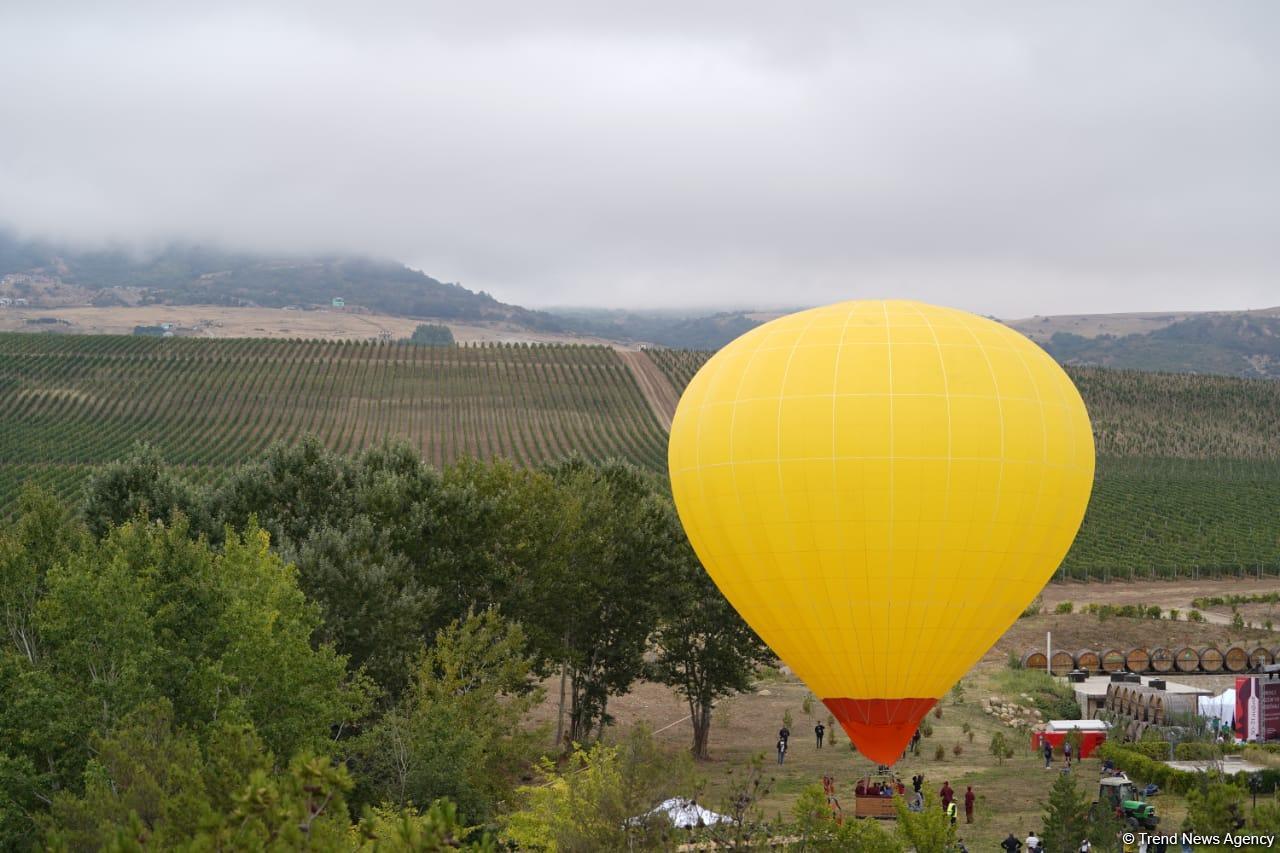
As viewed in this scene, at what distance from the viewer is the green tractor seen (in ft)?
96.5

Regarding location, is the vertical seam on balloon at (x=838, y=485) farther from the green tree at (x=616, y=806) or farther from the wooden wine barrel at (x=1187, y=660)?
the wooden wine barrel at (x=1187, y=660)

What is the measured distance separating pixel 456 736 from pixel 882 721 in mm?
9041

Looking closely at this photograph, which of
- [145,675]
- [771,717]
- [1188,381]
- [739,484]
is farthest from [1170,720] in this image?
[1188,381]

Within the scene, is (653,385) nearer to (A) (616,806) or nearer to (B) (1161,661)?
(B) (1161,661)

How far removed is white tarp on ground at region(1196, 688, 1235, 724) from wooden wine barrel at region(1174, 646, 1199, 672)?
12184 mm

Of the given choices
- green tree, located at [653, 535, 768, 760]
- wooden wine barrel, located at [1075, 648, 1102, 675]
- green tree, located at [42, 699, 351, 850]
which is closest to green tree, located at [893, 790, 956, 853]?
green tree, located at [42, 699, 351, 850]

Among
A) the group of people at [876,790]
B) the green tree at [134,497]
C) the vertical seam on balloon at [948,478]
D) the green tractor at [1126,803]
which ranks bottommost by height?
the group of people at [876,790]

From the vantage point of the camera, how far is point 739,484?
2775 centimetres

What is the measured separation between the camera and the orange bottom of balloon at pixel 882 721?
27.8 meters

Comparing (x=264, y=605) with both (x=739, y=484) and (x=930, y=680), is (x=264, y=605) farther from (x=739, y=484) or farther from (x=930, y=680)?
(x=930, y=680)

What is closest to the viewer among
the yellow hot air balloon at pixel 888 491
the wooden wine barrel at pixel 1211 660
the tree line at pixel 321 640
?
the tree line at pixel 321 640

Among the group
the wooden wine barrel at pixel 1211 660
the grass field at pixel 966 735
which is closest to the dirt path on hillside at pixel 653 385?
the grass field at pixel 966 735

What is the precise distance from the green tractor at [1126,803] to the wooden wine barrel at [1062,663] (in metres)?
23.8

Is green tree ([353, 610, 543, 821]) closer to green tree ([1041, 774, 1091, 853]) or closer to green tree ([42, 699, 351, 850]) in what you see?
green tree ([42, 699, 351, 850])
